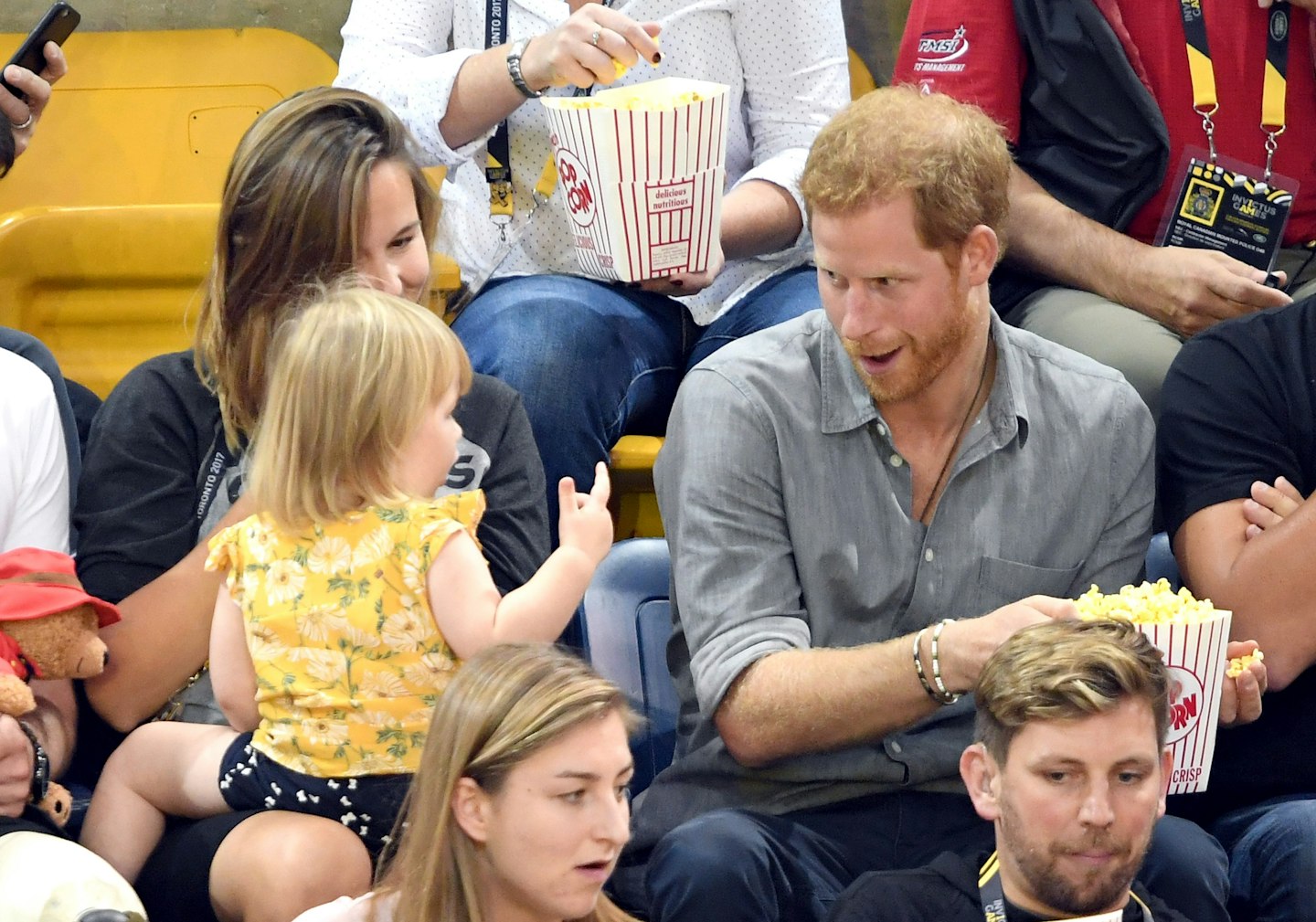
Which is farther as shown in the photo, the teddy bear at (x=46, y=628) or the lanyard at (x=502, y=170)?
the lanyard at (x=502, y=170)

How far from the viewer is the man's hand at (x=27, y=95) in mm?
3131

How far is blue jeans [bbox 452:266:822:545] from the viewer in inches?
108

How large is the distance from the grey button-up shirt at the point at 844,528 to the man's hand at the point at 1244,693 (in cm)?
23

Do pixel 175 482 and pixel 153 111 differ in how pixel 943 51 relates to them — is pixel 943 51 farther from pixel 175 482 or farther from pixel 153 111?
pixel 153 111

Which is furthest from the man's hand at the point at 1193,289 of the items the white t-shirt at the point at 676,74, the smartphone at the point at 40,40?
the smartphone at the point at 40,40

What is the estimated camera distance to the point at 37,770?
213cm

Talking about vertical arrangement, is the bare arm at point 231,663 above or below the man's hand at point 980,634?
below

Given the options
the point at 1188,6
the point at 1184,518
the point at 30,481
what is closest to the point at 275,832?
the point at 30,481

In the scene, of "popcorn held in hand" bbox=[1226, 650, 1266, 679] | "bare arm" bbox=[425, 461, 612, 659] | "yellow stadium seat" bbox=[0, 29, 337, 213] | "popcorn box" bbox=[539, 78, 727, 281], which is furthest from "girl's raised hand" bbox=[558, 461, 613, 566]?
"yellow stadium seat" bbox=[0, 29, 337, 213]

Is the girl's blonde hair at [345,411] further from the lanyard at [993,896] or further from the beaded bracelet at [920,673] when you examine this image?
the lanyard at [993,896]

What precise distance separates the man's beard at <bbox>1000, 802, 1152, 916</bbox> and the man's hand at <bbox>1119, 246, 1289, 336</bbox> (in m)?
1.24

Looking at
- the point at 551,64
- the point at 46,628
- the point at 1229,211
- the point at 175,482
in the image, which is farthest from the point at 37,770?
the point at 1229,211

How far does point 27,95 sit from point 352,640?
1.65 meters

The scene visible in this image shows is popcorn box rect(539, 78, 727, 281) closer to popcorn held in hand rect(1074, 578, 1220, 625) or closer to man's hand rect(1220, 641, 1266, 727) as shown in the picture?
popcorn held in hand rect(1074, 578, 1220, 625)
